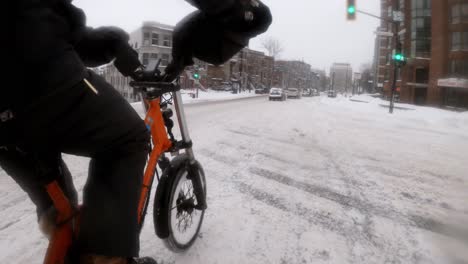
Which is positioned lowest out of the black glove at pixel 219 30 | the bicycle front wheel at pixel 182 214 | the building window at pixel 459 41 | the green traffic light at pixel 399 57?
the bicycle front wheel at pixel 182 214

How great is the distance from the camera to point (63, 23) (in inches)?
35.8

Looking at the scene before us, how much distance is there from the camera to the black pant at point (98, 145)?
838mm

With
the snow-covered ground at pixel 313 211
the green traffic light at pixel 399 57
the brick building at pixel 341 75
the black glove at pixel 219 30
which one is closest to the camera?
the black glove at pixel 219 30

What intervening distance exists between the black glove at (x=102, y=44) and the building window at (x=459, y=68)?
41688mm

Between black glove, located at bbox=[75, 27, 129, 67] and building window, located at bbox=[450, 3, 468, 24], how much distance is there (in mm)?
43097

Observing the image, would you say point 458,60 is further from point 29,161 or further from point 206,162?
point 29,161

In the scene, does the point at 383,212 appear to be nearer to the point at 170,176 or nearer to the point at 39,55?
the point at 170,176

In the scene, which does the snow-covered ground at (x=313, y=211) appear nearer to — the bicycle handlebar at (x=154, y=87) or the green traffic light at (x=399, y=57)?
the bicycle handlebar at (x=154, y=87)

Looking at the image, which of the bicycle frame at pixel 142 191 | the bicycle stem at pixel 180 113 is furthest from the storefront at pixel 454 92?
the bicycle frame at pixel 142 191

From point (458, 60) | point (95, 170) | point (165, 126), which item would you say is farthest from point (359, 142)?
point (458, 60)

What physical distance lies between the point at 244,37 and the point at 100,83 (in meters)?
0.54

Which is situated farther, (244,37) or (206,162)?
(206,162)

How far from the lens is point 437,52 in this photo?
36.2 metres

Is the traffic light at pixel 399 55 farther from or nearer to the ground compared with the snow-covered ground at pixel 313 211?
farther from the ground
